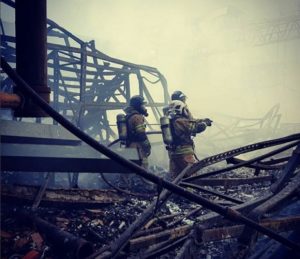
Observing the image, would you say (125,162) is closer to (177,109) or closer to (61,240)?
(61,240)

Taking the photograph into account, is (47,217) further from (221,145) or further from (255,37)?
(255,37)

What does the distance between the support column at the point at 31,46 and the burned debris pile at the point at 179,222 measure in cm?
113

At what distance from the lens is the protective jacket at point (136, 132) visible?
626cm

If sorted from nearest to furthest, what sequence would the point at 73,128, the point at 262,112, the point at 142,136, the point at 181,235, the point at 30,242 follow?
the point at 73,128, the point at 181,235, the point at 30,242, the point at 142,136, the point at 262,112

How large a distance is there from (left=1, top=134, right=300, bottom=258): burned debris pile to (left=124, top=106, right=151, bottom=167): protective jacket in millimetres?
1683

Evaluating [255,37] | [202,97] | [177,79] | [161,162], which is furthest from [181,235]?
[177,79]

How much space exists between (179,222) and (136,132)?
3.14 meters

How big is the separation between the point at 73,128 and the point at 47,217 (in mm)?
2570

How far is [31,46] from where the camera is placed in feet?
6.41

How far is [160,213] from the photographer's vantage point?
4301mm

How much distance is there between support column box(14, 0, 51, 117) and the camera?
6.23 feet

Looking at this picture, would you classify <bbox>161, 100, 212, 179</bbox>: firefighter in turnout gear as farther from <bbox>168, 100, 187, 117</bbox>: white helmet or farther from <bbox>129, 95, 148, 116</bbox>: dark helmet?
<bbox>129, 95, 148, 116</bbox>: dark helmet

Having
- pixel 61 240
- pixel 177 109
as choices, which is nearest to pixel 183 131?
pixel 177 109

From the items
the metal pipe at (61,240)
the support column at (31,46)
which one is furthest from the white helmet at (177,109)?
the support column at (31,46)
